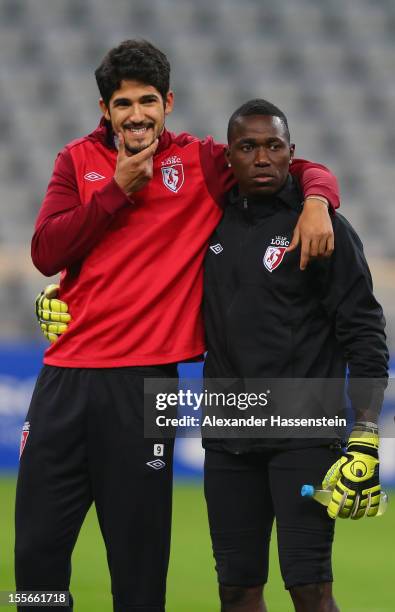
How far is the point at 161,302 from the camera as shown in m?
3.11

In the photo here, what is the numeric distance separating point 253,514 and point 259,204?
0.92m

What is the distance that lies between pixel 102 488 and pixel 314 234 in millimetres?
938

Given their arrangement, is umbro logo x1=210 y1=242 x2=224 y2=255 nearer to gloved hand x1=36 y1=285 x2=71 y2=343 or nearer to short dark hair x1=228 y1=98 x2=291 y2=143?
short dark hair x1=228 y1=98 x2=291 y2=143

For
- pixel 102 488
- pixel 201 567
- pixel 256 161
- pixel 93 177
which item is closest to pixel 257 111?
pixel 256 161

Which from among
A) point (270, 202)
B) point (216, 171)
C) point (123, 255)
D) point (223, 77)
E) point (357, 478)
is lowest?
point (357, 478)

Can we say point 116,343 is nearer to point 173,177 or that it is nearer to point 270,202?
point 173,177

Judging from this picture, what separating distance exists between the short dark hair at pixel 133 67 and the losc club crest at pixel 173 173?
0.21 metres

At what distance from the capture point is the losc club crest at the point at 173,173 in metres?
3.19

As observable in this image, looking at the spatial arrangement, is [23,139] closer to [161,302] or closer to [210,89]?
[210,89]

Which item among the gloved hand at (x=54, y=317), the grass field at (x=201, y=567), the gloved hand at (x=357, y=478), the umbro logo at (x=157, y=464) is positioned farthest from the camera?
the grass field at (x=201, y=567)

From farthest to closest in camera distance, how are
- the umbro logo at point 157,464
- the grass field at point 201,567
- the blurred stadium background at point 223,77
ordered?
1. the blurred stadium background at point 223,77
2. the grass field at point 201,567
3. the umbro logo at point 157,464

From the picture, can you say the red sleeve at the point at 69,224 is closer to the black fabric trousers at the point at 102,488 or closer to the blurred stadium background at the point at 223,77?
the black fabric trousers at the point at 102,488

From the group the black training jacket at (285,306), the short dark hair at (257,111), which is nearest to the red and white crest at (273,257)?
the black training jacket at (285,306)

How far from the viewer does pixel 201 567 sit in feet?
16.8
